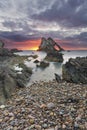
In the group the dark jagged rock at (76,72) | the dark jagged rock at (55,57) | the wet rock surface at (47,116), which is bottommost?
the wet rock surface at (47,116)

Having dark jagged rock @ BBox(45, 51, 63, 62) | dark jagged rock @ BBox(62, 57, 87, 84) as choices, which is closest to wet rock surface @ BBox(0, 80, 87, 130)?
dark jagged rock @ BBox(62, 57, 87, 84)

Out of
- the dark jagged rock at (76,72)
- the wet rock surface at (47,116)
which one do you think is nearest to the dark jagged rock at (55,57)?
the dark jagged rock at (76,72)

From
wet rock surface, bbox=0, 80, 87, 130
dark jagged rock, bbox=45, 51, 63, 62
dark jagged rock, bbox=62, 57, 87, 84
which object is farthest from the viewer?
dark jagged rock, bbox=45, 51, 63, 62

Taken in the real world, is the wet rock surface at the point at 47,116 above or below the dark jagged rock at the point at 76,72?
below

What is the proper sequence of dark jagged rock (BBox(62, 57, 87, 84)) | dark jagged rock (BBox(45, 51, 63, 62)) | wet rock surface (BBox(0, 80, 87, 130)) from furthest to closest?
1. dark jagged rock (BBox(45, 51, 63, 62))
2. dark jagged rock (BBox(62, 57, 87, 84))
3. wet rock surface (BBox(0, 80, 87, 130))

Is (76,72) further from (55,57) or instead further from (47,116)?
(55,57)

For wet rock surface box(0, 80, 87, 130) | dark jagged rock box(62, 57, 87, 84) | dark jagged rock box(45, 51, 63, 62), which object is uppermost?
dark jagged rock box(45, 51, 63, 62)

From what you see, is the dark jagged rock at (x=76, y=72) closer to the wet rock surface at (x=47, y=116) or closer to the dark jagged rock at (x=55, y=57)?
the wet rock surface at (x=47, y=116)

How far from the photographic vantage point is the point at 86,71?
3177 centimetres

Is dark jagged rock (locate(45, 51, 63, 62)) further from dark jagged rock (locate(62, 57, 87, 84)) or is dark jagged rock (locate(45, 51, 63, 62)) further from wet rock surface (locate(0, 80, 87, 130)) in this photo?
wet rock surface (locate(0, 80, 87, 130))

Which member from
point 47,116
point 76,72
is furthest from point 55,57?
Answer: point 47,116

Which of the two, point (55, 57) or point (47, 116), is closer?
point (47, 116)

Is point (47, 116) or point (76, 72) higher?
point (76, 72)

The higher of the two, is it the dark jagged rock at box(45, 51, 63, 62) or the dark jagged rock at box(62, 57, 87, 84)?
the dark jagged rock at box(45, 51, 63, 62)
